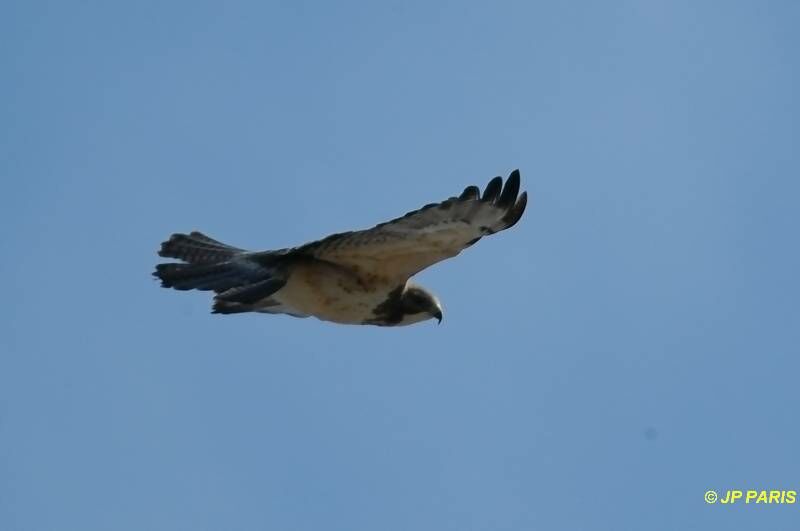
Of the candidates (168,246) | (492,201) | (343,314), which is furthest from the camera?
(168,246)

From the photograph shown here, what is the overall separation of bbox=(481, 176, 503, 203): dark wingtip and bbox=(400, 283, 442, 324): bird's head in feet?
4.16

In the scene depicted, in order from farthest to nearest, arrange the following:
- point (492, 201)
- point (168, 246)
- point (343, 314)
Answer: point (168, 246), point (343, 314), point (492, 201)

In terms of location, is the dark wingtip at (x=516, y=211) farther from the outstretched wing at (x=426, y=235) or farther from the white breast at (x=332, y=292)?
the white breast at (x=332, y=292)

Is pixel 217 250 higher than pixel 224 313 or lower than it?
higher

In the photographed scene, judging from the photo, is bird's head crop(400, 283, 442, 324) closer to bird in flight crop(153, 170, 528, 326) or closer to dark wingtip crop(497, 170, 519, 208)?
bird in flight crop(153, 170, 528, 326)

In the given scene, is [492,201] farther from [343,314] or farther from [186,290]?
[186,290]

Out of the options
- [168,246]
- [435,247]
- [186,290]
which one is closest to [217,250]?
[168,246]

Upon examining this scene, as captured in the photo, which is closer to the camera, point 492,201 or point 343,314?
point 492,201

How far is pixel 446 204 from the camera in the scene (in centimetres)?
1065

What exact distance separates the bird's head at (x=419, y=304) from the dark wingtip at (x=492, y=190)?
49.9 inches

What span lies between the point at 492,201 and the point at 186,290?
2274 millimetres

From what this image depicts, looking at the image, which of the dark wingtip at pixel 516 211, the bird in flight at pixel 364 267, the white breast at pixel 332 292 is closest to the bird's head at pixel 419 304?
the bird in flight at pixel 364 267

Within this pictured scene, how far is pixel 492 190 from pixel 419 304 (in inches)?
54.6

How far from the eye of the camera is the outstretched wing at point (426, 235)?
34.8 ft
